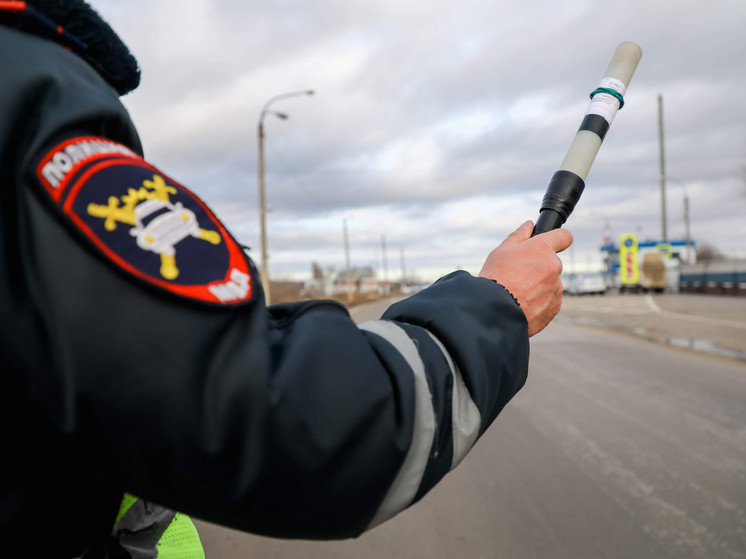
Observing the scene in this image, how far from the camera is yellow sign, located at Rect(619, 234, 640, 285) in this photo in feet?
133

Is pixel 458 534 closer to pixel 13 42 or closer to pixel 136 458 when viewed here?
pixel 136 458

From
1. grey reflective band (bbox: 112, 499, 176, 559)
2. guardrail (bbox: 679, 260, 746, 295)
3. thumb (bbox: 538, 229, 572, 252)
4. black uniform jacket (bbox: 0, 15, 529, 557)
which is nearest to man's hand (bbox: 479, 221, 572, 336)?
thumb (bbox: 538, 229, 572, 252)

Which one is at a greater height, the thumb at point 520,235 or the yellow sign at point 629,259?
the thumb at point 520,235

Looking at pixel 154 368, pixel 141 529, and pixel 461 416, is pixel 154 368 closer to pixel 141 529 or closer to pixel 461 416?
pixel 461 416

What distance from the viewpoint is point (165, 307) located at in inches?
29.4

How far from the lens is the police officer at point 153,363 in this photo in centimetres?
71

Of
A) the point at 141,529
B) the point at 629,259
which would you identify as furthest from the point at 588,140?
the point at 629,259

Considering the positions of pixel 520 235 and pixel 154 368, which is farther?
pixel 520 235

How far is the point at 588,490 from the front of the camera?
4121 millimetres

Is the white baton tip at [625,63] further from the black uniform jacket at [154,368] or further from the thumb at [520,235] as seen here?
the black uniform jacket at [154,368]

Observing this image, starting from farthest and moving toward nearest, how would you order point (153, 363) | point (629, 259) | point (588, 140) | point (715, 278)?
point (629, 259) → point (715, 278) → point (588, 140) → point (153, 363)

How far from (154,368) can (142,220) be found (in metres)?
0.19

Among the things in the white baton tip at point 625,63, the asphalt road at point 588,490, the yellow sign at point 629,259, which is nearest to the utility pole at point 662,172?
the yellow sign at point 629,259

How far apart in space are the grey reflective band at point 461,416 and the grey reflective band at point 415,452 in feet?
0.18
